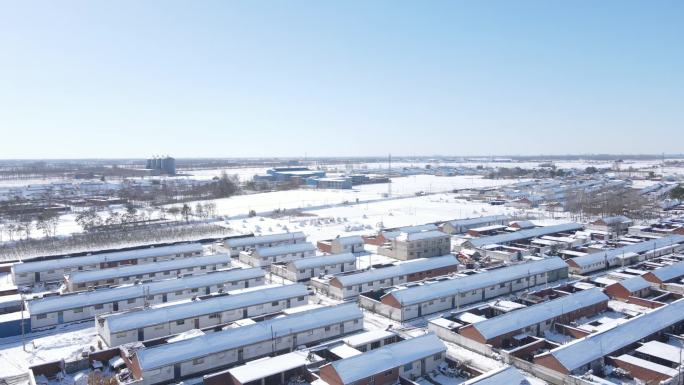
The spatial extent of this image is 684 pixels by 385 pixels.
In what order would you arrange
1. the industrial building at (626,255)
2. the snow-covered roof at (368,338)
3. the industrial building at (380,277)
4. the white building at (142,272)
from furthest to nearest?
the industrial building at (626,255)
the white building at (142,272)
the industrial building at (380,277)
the snow-covered roof at (368,338)

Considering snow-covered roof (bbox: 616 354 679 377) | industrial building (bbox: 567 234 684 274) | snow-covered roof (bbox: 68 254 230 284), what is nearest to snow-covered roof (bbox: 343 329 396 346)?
snow-covered roof (bbox: 616 354 679 377)

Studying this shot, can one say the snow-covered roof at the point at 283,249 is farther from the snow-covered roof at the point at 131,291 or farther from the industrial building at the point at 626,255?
the industrial building at the point at 626,255

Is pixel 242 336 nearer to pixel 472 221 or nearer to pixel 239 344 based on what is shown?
pixel 239 344

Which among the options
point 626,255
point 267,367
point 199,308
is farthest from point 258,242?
point 626,255

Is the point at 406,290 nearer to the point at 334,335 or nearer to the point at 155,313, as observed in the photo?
the point at 334,335

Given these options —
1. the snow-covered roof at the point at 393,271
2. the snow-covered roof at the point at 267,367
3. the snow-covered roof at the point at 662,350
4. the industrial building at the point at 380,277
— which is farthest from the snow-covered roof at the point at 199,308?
the snow-covered roof at the point at 662,350

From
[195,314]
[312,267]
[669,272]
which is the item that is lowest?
[312,267]

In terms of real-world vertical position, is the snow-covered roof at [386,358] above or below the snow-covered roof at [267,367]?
above
